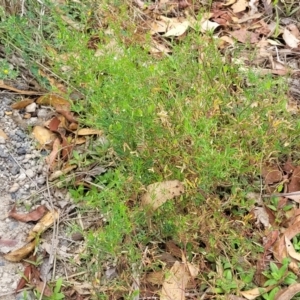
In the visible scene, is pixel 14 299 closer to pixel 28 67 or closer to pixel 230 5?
pixel 28 67

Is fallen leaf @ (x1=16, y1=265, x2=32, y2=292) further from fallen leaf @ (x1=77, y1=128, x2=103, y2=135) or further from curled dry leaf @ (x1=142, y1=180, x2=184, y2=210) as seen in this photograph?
fallen leaf @ (x1=77, y1=128, x2=103, y2=135)

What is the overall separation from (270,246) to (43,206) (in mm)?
895

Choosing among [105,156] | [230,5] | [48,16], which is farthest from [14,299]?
[230,5]

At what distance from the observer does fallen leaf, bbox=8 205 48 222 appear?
87.7 inches

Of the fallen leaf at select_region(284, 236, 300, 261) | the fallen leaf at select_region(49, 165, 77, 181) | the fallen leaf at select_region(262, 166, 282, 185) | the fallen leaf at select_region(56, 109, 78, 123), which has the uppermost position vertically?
the fallen leaf at select_region(262, 166, 282, 185)

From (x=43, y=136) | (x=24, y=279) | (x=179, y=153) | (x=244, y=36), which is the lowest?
(x=24, y=279)

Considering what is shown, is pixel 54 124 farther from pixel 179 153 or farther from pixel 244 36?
pixel 244 36

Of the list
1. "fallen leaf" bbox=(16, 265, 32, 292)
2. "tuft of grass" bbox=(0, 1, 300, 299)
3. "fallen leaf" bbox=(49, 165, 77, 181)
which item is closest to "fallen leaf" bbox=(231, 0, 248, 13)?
"tuft of grass" bbox=(0, 1, 300, 299)

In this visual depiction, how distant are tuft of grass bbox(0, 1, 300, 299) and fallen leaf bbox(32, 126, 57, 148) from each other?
0.27m

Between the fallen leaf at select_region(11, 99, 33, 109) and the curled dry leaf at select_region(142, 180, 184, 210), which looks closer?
the curled dry leaf at select_region(142, 180, 184, 210)

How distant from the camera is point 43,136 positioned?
2.51 m

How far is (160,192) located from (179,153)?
15 centimetres

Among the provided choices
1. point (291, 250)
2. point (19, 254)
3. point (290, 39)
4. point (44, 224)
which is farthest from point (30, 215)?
point (290, 39)

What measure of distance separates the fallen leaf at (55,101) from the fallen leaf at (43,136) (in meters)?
0.12
